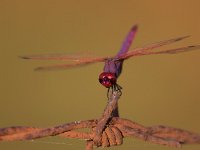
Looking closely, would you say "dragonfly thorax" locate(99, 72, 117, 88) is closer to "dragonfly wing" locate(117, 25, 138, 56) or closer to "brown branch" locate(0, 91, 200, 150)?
"brown branch" locate(0, 91, 200, 150)

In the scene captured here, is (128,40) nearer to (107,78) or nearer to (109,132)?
(107,78)

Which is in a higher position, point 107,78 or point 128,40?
point 128,40

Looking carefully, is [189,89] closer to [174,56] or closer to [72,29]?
[174,56]

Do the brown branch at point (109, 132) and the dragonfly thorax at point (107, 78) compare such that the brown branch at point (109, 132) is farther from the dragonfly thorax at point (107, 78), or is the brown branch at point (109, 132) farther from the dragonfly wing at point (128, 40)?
the dragonfly wing at point (128, 40)

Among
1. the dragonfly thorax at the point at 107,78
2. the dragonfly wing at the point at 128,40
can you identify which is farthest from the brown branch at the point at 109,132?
the dragonfly wing at the point at 128,40

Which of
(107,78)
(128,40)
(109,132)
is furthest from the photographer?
(128,40)

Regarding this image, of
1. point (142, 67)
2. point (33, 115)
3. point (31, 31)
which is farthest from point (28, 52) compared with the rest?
point (142, 67)

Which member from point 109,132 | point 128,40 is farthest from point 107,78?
point 128,40

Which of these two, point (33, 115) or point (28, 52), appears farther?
point (28, 52)
